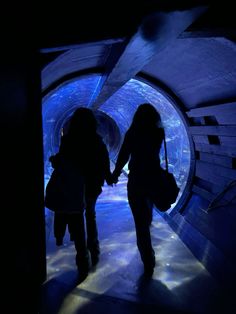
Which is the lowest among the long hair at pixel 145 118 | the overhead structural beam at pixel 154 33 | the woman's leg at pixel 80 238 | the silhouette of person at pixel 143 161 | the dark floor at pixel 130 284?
the dark floor at pixel 130 284

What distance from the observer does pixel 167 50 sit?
5.44 m

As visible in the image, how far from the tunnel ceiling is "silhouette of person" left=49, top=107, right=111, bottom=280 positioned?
80 cm

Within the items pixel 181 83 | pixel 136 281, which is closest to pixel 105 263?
pixel 136 281

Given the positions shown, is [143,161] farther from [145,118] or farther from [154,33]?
[154,33]

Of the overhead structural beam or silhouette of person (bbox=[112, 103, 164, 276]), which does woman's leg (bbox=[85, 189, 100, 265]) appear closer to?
silhouette of person (bbox=[112, 103, 164, 276])

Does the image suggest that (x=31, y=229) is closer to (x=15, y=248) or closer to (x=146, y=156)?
(x=15, y=248)

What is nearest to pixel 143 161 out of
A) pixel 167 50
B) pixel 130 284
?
pixel 130 284

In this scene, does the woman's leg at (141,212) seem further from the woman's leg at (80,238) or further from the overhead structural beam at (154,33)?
the overhead structural beam at (154,33)

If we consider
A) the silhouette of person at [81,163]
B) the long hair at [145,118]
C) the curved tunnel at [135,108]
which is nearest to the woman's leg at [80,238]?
the silhouette of person at [81,163]

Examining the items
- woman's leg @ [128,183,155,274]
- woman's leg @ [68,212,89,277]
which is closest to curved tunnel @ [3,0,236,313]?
woman's leg @ [68,212,89,277]

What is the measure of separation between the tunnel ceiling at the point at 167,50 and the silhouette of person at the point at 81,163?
80 centimetres

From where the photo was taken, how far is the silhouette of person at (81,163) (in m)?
4.25

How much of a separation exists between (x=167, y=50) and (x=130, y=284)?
3729mm

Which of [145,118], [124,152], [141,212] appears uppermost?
[145,118]
